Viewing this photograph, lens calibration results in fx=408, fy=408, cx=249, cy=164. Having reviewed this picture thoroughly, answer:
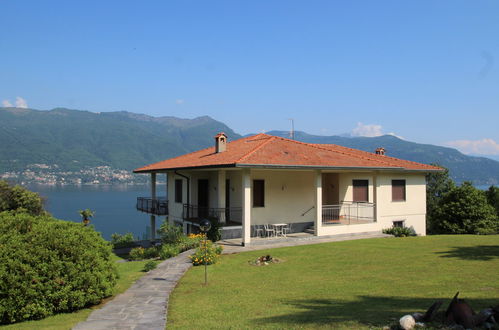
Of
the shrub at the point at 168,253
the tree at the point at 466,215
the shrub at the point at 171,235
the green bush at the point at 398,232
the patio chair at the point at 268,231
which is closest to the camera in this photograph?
the shrub at the point at 168,253

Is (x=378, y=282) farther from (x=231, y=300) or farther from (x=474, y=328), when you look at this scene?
(x=474, y=328)

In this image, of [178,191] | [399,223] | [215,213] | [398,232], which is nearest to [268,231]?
[215,213]

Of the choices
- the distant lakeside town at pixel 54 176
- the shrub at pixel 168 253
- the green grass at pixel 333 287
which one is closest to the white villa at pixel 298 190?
the shrub at pixel 168 253

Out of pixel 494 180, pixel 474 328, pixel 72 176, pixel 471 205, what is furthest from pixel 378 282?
pixel 494 180

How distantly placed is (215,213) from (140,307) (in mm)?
11271

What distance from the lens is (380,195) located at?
20656 mm

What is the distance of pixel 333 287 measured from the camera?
8.70 metres

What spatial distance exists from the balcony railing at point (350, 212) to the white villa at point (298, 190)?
5 cm

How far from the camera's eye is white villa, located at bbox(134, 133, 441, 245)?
677 inches

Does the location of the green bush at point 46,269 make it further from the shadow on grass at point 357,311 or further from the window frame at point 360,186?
the window frame at point 360,186

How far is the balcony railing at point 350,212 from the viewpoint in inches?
806

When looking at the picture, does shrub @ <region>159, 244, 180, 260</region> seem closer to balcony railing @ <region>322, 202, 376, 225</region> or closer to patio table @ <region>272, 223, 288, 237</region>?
patio table @ <region>272, 223, 288, 237</region>

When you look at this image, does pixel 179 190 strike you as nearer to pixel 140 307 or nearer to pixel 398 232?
pixel 398 232

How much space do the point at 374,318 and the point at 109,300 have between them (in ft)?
18.1
